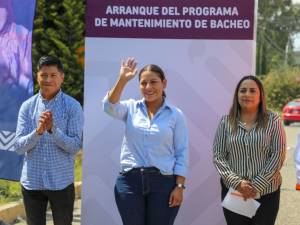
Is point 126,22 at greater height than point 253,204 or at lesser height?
greater

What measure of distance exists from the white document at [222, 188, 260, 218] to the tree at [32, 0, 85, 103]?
953 cm

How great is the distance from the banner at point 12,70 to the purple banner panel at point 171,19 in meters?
0.74

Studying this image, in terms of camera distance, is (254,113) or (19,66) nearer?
(254,113)

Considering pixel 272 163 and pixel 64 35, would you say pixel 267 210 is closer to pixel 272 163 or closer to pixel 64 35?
pixel 272 163

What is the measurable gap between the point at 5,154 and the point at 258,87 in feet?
9.00

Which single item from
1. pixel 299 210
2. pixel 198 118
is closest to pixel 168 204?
pixel 198 118

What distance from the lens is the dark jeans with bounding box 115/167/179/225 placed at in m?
4.17

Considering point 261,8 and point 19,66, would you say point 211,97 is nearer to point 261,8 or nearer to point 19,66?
point 19,66

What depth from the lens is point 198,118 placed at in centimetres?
531

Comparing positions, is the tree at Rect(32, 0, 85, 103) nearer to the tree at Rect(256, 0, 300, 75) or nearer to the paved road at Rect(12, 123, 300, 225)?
the paved road at Rect(12, 123, 300, 225)

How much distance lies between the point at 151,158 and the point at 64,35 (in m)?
9.93

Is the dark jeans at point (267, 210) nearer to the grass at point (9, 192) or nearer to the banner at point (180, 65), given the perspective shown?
the banner at point (180, 65)

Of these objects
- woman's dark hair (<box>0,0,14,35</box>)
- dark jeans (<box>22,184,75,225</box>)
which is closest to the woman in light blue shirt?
dark jeans (<box>22,184,75,225</box>)

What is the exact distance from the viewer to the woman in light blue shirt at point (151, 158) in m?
4.18
